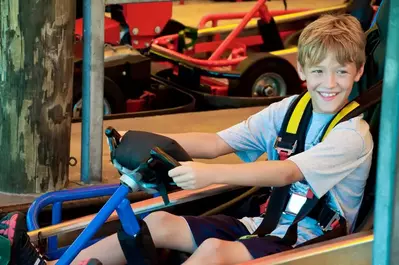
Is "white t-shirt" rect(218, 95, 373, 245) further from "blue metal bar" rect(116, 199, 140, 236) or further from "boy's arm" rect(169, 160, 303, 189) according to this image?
"blue metal bar" rect(116, 199, 140, 236)

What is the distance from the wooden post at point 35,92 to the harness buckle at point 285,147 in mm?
819

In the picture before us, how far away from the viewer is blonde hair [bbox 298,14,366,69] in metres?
1.81

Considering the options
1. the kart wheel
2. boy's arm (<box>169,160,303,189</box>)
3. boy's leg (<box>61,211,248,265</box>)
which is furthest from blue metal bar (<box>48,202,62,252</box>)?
the kart wheel

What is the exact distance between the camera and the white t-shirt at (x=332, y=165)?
1758 millimetres

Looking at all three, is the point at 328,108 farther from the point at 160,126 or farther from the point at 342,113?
the point at 160,126

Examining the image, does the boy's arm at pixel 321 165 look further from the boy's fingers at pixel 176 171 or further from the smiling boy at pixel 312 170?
the boy's fingers at pixel 176 171

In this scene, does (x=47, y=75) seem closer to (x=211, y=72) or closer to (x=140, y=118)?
(x=140, y=118)

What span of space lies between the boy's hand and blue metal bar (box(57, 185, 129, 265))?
0.41ft

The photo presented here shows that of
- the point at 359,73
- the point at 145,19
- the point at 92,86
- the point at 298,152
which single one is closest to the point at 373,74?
the point at 359,73

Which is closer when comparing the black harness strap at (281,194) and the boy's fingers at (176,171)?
the boy's fingers at (176,171)

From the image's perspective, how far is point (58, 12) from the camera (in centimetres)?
239

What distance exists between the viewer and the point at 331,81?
1.82 meters

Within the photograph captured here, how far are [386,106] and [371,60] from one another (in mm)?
579

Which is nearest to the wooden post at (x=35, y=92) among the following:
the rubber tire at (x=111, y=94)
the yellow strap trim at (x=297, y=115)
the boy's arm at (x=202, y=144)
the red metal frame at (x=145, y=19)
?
the boy's arm at (x=202, y=144)
